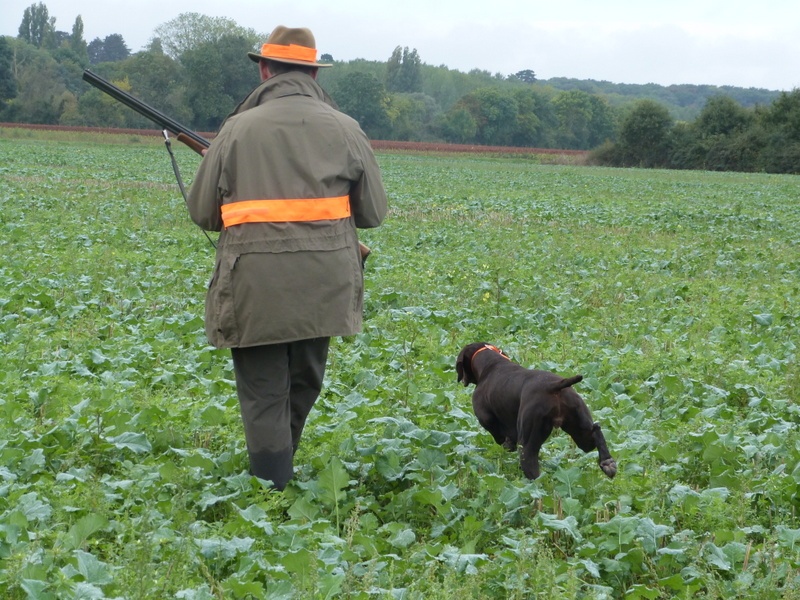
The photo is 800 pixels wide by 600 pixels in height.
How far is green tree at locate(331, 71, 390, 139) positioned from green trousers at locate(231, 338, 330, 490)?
9786 centimetres

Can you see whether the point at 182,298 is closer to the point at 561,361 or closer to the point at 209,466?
the point at 561,361

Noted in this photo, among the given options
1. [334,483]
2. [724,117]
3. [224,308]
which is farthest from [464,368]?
[724,117]

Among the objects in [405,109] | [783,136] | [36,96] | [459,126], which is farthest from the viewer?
[459,126]

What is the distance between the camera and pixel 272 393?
15.6 feet

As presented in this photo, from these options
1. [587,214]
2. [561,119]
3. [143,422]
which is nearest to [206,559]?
[143,422]

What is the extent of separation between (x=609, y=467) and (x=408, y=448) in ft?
3.82

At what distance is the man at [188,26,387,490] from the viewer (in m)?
4.45

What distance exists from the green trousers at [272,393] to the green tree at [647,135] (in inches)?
2974

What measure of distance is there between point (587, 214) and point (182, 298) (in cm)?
1511

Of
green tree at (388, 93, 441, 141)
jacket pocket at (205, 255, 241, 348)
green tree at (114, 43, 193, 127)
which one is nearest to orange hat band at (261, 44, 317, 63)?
jacket pocket at (205, 255, 241, 348)

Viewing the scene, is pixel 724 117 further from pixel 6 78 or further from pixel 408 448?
pixel 408 448

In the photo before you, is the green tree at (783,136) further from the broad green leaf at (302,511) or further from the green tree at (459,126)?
the broad green leaf at (302,511)

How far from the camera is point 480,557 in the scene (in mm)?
3852

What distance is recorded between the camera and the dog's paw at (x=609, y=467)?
16.0 ft
